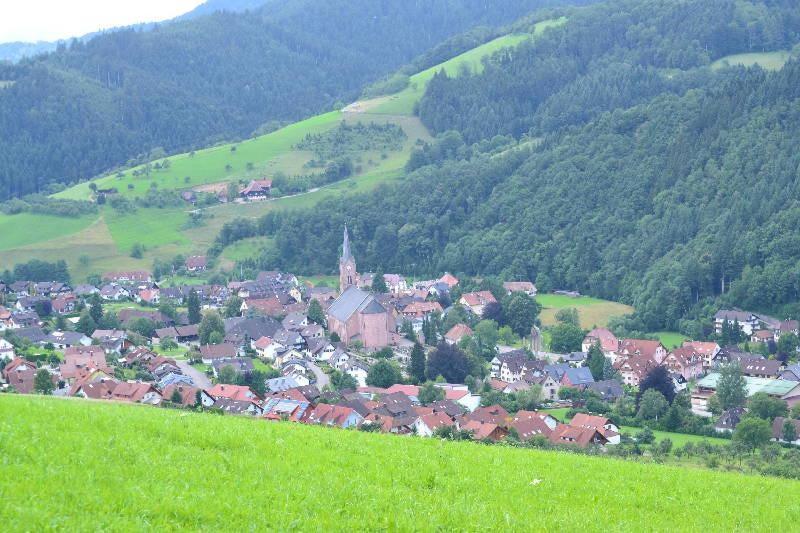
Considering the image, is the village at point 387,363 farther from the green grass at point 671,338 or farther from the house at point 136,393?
the green grass at point 671,338

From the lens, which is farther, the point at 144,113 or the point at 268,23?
the point at 268,23

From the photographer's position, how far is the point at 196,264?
81625 mm

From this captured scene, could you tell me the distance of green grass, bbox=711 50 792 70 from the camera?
10806cm

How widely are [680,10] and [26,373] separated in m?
97.5

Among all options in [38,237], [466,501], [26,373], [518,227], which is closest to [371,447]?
[466,501]

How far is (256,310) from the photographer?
6731 cm

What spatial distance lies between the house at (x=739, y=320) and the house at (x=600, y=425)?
19.8m

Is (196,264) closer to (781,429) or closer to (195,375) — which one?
(195,375)

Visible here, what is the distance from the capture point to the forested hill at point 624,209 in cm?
6062

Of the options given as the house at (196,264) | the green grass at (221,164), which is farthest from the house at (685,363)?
the green grass at (221,164)

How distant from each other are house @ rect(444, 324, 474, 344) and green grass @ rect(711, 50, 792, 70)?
61.8m

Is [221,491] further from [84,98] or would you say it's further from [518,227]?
[84,98]

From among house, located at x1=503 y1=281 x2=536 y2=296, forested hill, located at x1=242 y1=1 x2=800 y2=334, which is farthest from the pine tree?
house, located at x1=503 y1=281 x2=536 y2=296

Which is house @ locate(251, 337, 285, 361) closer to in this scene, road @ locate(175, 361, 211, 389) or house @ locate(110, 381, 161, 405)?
road @ locate(175, 361, 211, 389)
